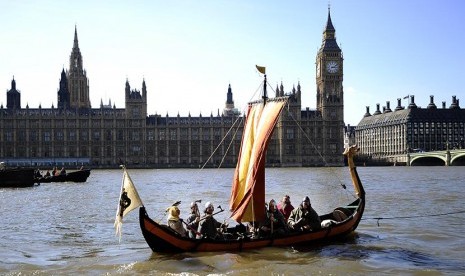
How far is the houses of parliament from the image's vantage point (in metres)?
135

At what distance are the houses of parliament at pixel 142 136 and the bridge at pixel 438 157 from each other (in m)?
17.3

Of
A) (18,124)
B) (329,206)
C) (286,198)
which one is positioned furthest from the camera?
(18,124)

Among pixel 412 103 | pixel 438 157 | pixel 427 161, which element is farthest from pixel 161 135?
pixel 412 103

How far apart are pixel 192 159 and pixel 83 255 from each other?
120 metres

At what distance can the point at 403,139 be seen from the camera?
16225 cm

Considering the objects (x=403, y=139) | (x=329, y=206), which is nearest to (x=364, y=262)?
(x=329, y=206)

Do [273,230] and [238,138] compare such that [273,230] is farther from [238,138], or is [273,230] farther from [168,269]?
[238,138]

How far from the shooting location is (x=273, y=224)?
20547 mm

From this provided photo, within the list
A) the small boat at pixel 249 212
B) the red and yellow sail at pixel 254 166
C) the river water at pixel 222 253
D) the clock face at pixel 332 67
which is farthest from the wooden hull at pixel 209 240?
the clock face at pixel 332 67

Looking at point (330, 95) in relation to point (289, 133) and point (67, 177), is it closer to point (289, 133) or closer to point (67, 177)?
point (289, 133)

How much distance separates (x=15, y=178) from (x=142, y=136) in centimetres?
8497

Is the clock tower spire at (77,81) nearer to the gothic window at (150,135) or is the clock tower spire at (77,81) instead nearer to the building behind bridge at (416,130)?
the gothic window at (150,135)

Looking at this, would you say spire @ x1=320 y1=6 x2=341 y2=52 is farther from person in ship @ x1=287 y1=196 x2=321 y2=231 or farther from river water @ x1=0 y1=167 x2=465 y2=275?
person in ship @ x1=287 y1=196 x2=321 y2=231

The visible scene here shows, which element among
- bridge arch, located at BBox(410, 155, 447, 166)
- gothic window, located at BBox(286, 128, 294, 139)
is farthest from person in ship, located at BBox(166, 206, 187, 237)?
bridge arch, located at BBox(410, 155, 447, 166)
